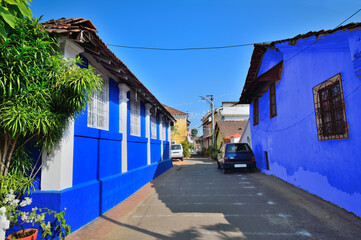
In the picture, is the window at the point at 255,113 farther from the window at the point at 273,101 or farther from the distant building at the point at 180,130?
the distant building at the point at 180,130

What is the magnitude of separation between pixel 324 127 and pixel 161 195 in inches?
208

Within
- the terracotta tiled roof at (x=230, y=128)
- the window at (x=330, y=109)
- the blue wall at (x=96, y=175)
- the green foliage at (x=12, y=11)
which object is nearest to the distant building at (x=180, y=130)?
the terracotta tiled roof at (x=230, y=128)

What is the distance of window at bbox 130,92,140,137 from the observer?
27.5ft

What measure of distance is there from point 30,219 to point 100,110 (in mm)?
3094

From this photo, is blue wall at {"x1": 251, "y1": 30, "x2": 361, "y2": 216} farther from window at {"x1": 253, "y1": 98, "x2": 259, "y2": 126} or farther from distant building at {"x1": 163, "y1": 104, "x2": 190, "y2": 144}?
distant building at {"x1": 163, "y1": 104, "x2": 190, "y2": 144}

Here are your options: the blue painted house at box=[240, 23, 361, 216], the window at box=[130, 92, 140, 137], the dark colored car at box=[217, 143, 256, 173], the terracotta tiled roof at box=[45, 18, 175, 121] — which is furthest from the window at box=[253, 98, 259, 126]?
the terracotta tiled roof at box=[45, 18, 175, 121]

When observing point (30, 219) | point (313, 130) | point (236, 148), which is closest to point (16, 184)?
point (30, 219)

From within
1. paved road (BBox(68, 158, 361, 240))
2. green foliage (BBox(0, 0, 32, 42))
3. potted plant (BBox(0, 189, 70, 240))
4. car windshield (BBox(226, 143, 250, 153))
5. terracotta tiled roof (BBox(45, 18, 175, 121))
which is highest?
terracotta tiled roof (BBox(45, 18, 175, 121))

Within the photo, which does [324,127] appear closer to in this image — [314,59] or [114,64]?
[314,59]

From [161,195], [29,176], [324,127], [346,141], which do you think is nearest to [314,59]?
[324,127]

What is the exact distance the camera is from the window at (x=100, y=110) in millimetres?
5539

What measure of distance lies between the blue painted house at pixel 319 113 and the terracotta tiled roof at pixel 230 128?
59.5 feet

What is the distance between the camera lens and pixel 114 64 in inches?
221

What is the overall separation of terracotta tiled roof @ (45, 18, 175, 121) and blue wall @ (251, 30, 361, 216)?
528 centimetres
